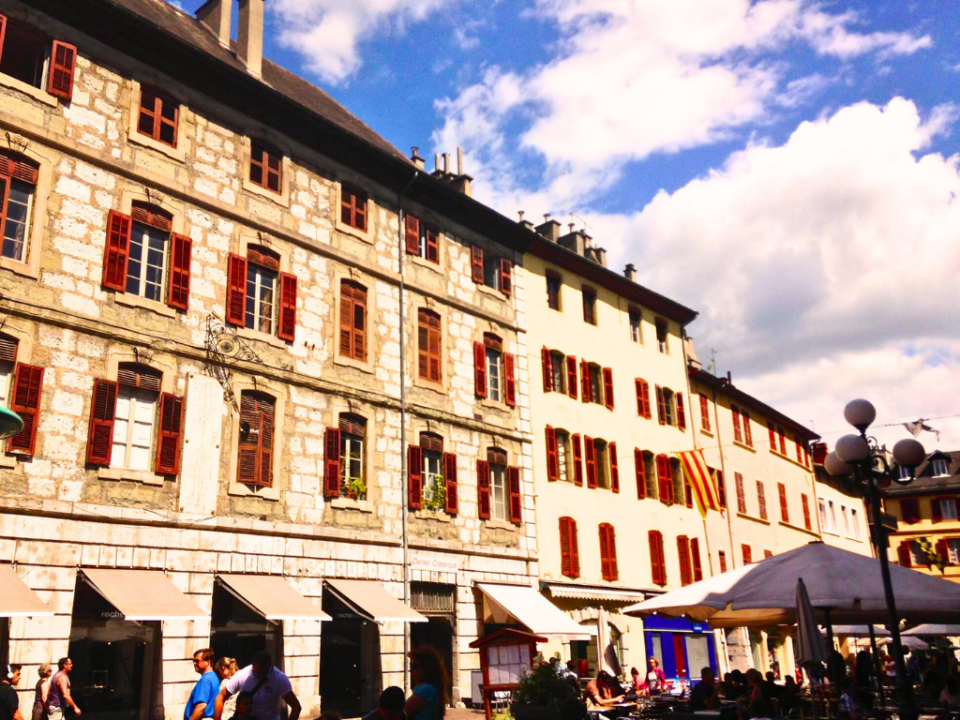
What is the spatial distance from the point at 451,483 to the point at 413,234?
6141mm

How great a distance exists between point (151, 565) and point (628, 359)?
18.5 m

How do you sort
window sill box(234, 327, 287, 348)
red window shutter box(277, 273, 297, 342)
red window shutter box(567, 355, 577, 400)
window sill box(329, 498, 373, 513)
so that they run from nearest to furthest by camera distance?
window sill box(234, 327, 287, 348), red window shutter box(277, 273, 297, 342), window sill box(329, 498, 373, 513), red window shutter box(567, 355, 577, 400)

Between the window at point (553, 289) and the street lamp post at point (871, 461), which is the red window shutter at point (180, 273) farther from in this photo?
the window at point (553, 289)

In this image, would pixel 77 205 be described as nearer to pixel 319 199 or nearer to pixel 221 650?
pixel 319 199

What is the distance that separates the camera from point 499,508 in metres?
23.0

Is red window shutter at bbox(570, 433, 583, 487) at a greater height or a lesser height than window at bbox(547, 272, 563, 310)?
lesser

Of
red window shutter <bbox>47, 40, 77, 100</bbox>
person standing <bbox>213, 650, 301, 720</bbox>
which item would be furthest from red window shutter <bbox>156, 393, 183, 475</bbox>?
person standing <bbox>213, 650, 301, 720</bbox>

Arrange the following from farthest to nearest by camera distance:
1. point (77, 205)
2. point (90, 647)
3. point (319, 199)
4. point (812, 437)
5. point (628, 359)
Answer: point (812, 437)
point (628, 359)
point (319, 199)
point (77, 205)
point (90, 647)

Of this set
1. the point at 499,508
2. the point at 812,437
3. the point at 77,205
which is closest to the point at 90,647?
the point at 77,205

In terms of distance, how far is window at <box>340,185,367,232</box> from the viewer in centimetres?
2070

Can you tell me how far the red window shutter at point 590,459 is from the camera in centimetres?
2642

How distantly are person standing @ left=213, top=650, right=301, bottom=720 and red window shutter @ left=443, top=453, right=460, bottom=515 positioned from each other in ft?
40.0

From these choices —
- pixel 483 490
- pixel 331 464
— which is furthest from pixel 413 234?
pixel 331 464

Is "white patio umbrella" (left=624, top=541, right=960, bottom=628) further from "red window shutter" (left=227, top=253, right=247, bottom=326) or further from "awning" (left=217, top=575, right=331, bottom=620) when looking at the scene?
"red window shutter" (left=227, top=253, right=247, bottom=326)
